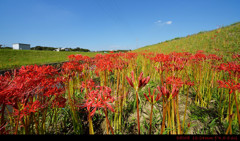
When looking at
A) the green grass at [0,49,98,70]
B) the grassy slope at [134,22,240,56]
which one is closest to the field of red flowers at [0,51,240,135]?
the grassy slope at [134,22,240,56]

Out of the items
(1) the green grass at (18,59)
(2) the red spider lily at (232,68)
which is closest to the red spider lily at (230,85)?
(2) the red spider lily at (232,68)

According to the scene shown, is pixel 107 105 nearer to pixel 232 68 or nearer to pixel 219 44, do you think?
pixel 232 68

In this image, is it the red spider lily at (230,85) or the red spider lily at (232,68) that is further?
the red spider lily at (232,68)

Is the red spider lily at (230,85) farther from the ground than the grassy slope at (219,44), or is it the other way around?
the grassy slope at (219,44)

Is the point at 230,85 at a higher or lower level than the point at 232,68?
lower

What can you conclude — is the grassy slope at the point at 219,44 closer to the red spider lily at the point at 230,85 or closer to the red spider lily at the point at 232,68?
the red spider lily at the point at 232,68

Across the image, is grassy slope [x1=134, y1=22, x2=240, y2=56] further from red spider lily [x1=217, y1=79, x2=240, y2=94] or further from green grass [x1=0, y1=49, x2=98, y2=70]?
green grass [x1=0, y1=49, x2=98, y2=70]

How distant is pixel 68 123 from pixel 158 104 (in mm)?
1617

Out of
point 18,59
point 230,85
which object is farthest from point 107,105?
point 18,59

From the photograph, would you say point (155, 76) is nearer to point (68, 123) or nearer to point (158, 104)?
point (158, 104)

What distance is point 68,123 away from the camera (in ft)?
5.64
